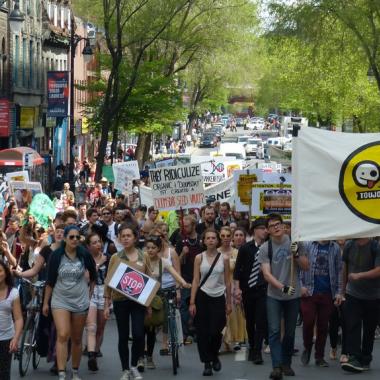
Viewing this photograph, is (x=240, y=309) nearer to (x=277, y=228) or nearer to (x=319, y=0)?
(x=277, y=228)

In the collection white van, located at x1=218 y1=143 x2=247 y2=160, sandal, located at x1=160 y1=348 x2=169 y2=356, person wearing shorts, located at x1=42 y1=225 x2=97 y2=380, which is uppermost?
person wearing shorts, located at x1=42 y1=225 x2=97 y2=380

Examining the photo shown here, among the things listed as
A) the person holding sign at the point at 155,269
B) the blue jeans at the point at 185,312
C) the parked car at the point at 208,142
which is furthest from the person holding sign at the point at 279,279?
the parked car at the point at 208,142

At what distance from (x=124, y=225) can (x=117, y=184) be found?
18287mm

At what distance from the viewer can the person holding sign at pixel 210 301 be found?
516 inches

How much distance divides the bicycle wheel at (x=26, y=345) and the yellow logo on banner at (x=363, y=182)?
364 centimetres

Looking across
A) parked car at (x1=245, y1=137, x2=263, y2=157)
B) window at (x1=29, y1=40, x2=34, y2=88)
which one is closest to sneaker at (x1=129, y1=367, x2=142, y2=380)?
window at (x1=29, y1=40, x2=34, y2=88)

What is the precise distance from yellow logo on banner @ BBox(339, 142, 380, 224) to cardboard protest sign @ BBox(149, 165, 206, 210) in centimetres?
1170

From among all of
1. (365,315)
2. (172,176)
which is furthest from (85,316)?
(172,176)

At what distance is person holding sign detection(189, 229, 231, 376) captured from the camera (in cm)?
1312

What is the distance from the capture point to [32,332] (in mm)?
13164

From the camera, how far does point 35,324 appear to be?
13258 mm

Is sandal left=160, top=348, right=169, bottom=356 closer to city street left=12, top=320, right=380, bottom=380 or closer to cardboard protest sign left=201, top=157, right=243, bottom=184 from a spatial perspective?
city street left=12, top=320, right=380, bottom=380

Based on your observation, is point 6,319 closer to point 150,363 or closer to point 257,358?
point 150,363

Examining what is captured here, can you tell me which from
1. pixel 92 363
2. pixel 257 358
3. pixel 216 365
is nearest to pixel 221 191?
pixel 257 358
